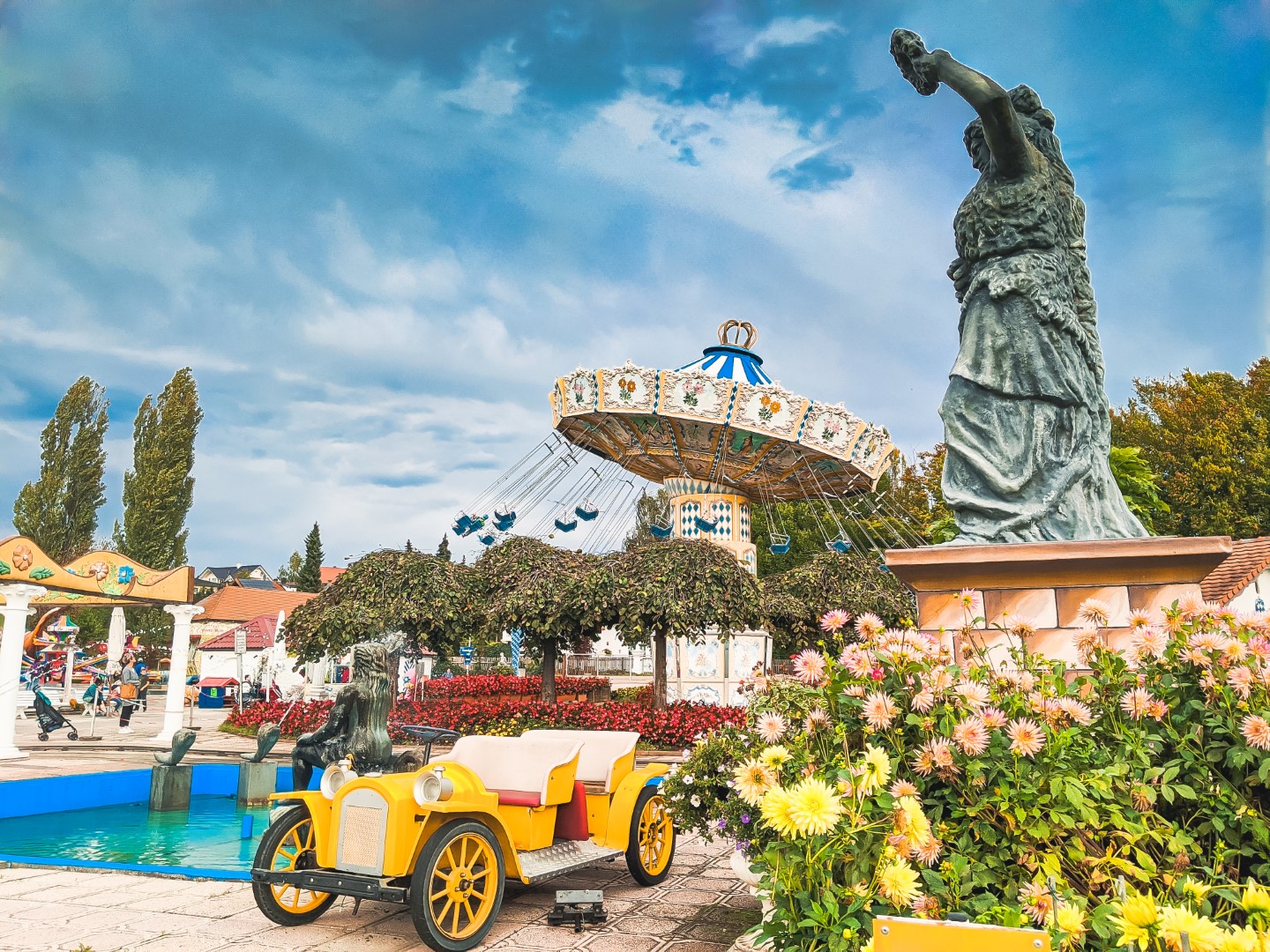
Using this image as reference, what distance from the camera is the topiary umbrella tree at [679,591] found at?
50.0 ft

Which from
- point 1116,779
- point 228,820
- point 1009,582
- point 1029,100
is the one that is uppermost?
point 1029,100

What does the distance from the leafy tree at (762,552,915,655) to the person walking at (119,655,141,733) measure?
1407 centimetres

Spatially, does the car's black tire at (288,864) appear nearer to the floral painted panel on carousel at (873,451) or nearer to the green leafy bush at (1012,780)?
the green leafy bush at (1012,780)

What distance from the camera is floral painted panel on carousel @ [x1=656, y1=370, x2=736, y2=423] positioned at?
19.7m

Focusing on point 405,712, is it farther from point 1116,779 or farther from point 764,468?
point 1116,779

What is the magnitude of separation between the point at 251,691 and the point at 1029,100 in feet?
103

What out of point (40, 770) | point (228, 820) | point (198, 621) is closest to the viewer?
point (228, 820)

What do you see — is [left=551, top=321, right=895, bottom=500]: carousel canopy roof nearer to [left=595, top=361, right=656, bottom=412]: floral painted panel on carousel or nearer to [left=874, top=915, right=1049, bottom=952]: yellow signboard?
[left=595, top=361, right=656, bottom=412]: floral painted panel on carousel

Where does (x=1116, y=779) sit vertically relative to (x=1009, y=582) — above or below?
below

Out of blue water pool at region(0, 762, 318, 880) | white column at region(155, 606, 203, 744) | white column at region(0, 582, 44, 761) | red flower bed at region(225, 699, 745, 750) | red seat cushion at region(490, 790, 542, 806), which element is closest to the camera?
red seat cushion at region(490, 790, 542, 806)

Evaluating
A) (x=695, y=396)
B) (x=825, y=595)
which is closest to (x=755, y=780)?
(x=825, y=595)

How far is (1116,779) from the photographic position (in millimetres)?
2811

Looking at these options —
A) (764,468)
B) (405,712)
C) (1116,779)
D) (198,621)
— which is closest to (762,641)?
(764,468)

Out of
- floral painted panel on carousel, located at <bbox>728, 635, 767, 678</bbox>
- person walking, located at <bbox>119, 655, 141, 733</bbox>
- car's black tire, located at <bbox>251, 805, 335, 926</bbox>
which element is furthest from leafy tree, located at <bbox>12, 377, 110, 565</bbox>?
car's black tire, located at <bbox>251, 805, 335, 926</bbox>
